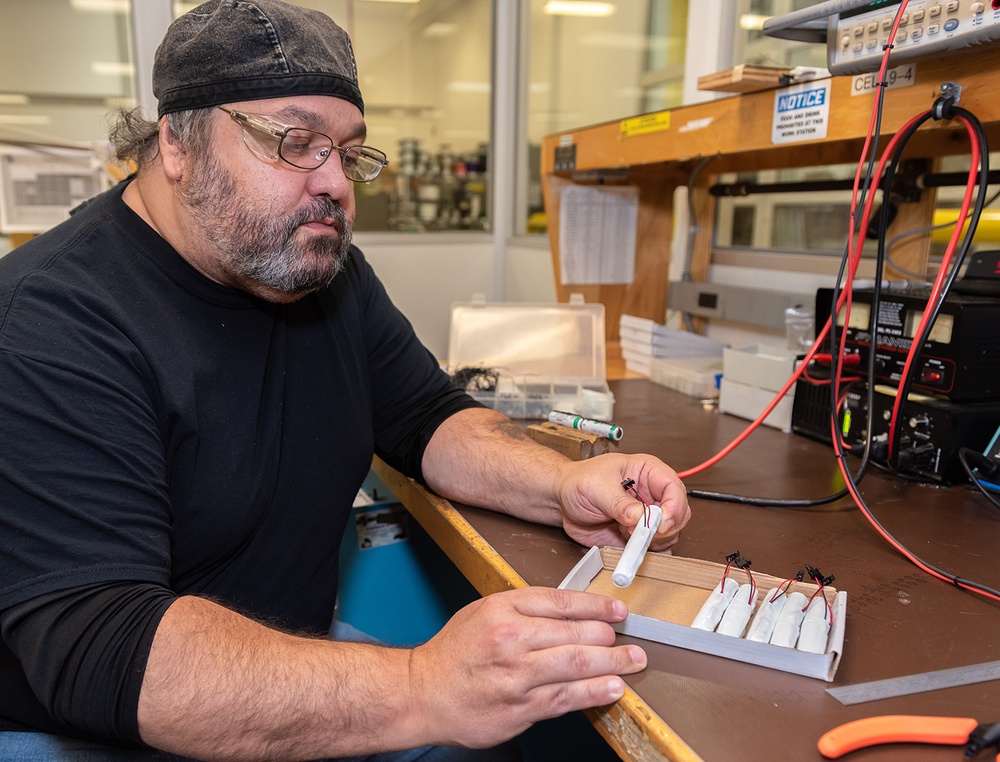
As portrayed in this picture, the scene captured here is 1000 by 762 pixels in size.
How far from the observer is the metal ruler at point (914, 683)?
0.62 meters

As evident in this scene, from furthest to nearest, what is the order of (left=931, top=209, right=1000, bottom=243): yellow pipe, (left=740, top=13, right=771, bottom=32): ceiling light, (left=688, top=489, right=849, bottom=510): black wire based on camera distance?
Result: (left=740, top=13, right=771, bottom=32): ceiling light < (left=931, top=209, right=1000, bottom=243): yellow pipe < (left=688, top=489, right=849, bottom=510): black wire

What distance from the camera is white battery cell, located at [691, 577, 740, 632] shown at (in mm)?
702

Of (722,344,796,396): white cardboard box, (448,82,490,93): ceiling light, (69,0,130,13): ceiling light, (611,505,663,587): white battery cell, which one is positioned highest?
(69,0,130,13): ceiling light

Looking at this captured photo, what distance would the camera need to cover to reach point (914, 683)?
0.64 m

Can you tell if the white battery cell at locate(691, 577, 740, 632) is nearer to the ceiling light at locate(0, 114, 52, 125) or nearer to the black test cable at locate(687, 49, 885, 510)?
the black test cable at locate(687, 49, 885, 510)

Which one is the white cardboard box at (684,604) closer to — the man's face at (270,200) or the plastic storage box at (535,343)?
the man's face at (270,200)

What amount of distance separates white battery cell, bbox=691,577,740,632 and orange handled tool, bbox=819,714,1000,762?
0.48ft

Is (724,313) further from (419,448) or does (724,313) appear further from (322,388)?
(322,388)

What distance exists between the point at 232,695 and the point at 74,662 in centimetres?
14

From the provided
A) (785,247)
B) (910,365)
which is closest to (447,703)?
(910,365)

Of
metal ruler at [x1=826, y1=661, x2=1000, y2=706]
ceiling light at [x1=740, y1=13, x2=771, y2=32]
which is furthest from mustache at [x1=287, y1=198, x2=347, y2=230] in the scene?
ceiling light at [x1=740, y1=13, x2=771, y2=32]

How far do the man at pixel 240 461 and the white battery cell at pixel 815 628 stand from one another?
5.9 inches

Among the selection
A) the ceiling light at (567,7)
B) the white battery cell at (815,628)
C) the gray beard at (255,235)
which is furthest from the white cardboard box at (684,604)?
the ceiling light at (567,7)

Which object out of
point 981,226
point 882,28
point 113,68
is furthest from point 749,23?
point 113,68
